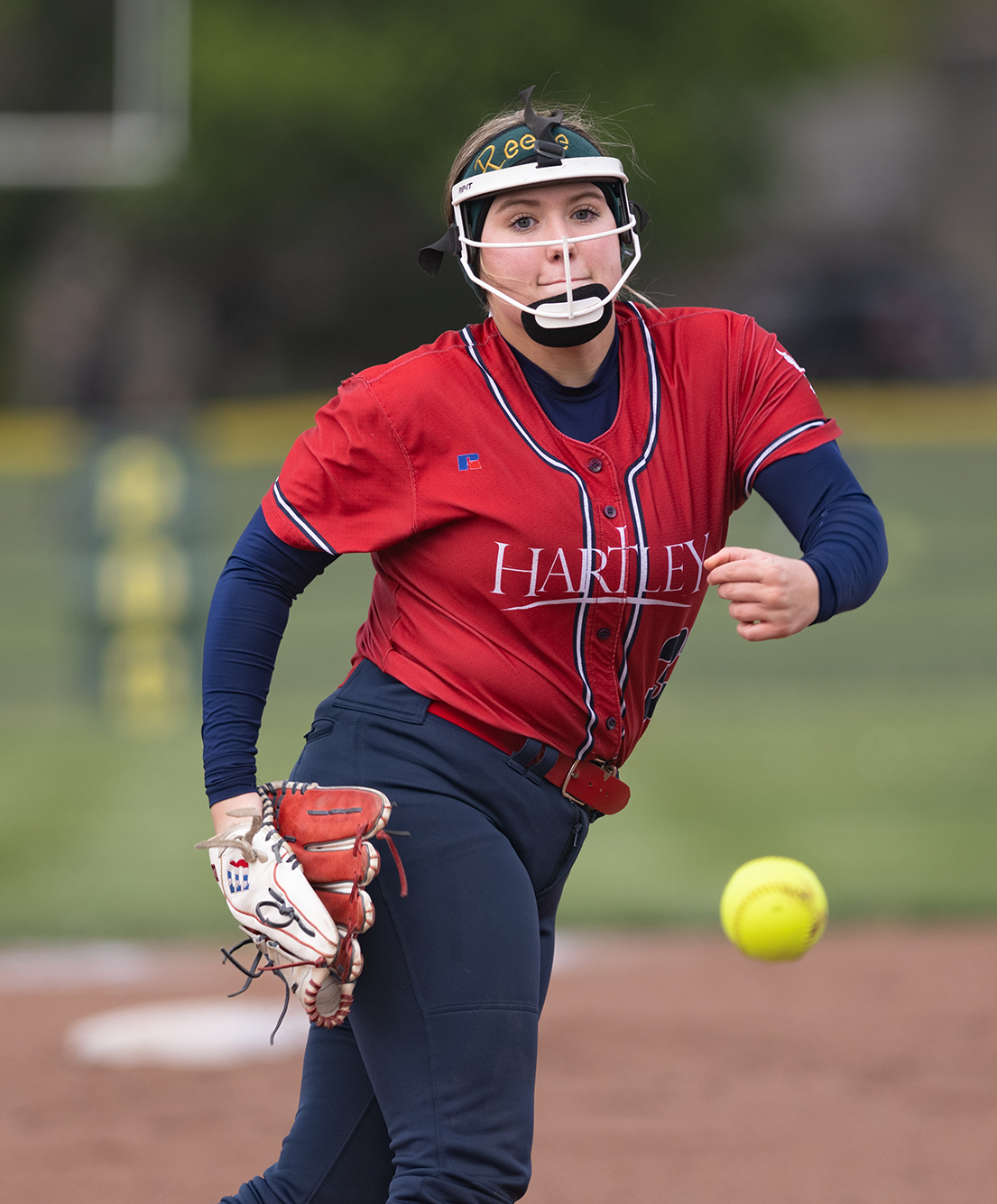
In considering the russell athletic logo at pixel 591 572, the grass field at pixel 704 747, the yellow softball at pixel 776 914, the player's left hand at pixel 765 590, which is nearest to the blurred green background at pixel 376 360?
the grass field at pixel 704 747

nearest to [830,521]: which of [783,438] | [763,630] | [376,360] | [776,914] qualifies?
[783,438]

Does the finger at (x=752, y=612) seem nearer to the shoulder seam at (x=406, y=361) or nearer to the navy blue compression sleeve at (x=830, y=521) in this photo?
the navy blue compression sleeve at (x=830, y=521)

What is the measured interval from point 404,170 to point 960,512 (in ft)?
32.5

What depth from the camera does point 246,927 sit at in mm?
2395

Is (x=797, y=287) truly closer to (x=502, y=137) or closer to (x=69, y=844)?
(x=69, y=844)

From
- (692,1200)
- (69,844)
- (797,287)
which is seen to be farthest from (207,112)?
(692,1200)

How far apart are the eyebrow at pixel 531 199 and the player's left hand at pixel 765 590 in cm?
63

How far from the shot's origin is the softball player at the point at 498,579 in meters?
2.39

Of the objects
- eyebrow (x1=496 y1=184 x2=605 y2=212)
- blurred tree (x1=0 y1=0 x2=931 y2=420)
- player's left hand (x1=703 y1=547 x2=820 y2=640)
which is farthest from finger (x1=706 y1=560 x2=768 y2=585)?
blurred tree (x1=0 y1=0 x2=931 y2=420)

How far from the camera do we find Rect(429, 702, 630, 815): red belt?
2.50 meters

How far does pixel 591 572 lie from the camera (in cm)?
244

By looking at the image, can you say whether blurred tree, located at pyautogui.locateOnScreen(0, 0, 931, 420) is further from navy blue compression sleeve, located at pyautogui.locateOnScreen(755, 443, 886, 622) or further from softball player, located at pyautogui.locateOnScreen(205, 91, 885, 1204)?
navy blue compression sleeve, located at pyautogui.locateOnScreen(755, 443, 886, 622)

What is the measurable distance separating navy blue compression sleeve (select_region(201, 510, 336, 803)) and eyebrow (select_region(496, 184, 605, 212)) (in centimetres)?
60

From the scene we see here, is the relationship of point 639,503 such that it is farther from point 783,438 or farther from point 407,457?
point 407,457
